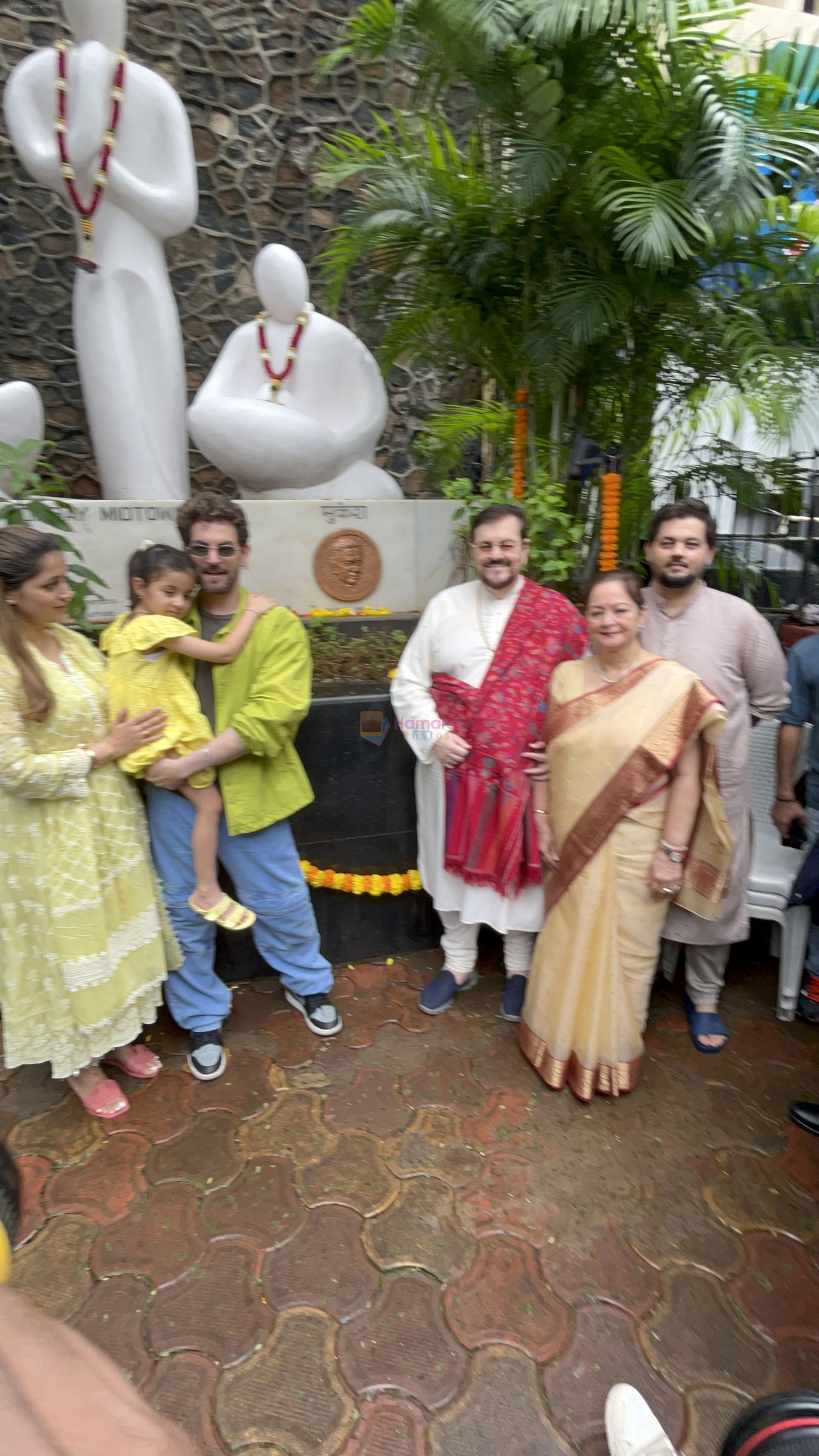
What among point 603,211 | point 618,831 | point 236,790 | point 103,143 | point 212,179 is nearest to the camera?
point 618,831

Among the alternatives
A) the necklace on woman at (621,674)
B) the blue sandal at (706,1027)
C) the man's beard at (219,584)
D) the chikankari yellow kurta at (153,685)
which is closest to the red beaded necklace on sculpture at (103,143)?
the man's beard at (219,584)

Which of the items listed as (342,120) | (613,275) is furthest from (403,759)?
(342,120)

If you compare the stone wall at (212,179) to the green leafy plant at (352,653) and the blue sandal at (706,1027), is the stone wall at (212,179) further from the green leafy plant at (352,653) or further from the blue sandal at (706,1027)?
the blue sandal at (706,1027)

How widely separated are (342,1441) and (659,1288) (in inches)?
30.0

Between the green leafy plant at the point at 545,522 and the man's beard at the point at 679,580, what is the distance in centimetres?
73

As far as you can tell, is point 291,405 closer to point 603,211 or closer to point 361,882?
point 603,211

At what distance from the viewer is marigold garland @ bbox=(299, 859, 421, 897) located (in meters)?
2.76

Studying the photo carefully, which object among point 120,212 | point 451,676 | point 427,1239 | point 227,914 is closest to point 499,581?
point 451,676

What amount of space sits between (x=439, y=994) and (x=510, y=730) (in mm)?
1018

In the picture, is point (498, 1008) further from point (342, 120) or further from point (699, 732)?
point (342, 120)

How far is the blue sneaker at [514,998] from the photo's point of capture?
257 centimetres

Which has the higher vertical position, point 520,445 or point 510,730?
point 520,445

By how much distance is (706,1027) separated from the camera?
2.49 metres

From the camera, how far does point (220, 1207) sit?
1874mm
